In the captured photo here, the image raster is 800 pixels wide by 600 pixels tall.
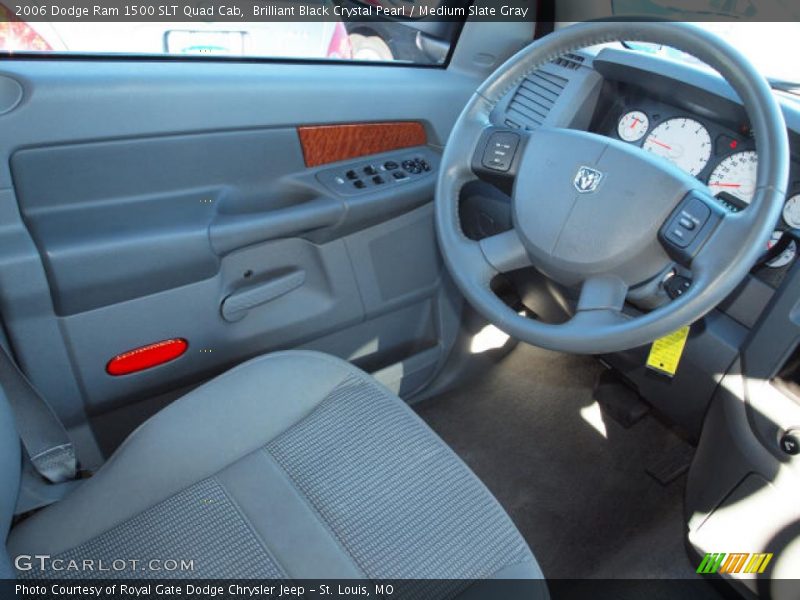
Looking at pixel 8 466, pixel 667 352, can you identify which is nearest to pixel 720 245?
pixel 667 352

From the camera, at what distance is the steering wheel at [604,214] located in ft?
2.78

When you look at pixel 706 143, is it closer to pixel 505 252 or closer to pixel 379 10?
pixel 505 252

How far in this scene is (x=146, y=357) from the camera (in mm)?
1261

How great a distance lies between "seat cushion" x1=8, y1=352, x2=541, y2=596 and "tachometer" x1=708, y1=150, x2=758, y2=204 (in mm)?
609

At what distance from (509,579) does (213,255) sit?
2.59 ft

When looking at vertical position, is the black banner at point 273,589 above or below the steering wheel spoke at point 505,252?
below

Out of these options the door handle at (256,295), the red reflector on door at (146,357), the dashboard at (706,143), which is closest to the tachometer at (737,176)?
the dashboard at (706,143)

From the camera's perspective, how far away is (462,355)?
1.80 meters

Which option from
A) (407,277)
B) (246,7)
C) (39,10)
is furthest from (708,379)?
(39,10)

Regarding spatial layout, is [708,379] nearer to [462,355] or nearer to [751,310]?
[751,310]

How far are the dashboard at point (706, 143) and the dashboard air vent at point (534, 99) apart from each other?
3.8 inches

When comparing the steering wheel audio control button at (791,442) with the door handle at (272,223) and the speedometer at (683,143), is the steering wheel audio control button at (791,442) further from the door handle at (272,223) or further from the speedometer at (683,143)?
the door handle at (272,223)

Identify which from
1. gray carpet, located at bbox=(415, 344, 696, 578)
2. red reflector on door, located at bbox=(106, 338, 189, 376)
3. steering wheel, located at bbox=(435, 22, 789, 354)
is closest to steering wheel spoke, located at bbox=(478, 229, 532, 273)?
steering wheel, located at bbox=(435, 22, 789, 354)

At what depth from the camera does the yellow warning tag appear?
1.08 meters
